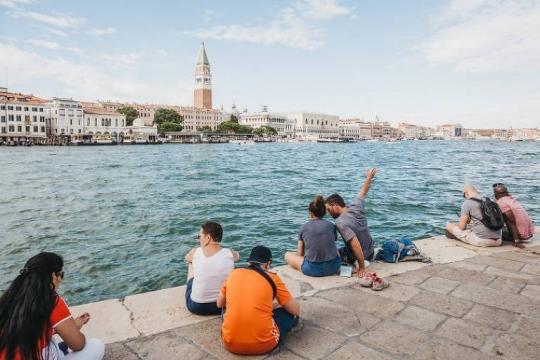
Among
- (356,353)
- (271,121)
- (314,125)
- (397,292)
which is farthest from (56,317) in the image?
(314,125)

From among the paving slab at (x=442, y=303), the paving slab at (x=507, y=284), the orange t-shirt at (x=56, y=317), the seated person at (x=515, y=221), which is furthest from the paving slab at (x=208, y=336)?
the seated person at (x=515, y=221)

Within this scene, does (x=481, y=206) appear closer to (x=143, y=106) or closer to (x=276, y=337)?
(x=276, y=337)

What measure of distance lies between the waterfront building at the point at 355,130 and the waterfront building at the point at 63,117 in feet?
366

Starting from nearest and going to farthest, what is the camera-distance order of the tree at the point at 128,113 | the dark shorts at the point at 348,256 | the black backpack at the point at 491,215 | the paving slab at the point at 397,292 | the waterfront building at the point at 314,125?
the paving slab at the point at 397,292 < the dark shorts at the point at 348,256 < the black backpack at the point at 491,215 < the tree at the point at 128,113 < the waterfront building at the point at 314,125

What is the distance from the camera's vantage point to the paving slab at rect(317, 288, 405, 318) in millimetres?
3492

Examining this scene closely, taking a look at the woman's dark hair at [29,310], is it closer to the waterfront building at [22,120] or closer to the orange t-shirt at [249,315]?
the orange t-shirt at [249,315]

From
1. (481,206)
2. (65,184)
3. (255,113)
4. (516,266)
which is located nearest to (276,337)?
(516,266)

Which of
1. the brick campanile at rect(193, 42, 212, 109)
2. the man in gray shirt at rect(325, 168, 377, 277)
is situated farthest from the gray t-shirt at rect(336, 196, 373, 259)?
the brick campanile at rect(193, 42, 212, 109)

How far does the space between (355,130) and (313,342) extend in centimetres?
17575

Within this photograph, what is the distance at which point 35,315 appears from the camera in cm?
207

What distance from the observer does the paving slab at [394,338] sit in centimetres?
287

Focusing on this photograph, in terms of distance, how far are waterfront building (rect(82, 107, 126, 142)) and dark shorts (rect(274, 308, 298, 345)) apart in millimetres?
84797

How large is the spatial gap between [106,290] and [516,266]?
596 cm

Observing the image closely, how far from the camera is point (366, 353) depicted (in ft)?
9.19
